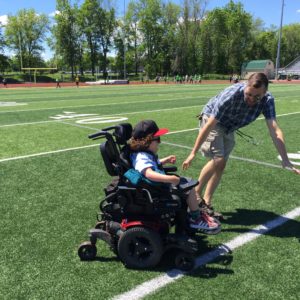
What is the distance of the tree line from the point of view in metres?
80.6

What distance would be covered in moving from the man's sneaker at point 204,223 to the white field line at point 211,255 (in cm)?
23

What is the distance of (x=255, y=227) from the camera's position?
409 cm

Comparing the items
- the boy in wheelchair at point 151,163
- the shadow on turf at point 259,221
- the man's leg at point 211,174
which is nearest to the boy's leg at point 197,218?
the boy in wheelchair at point 151,163

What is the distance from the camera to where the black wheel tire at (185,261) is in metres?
3.16

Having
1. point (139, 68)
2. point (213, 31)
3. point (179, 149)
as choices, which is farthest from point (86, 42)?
point (179, 149)

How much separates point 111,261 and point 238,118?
6.48 ft

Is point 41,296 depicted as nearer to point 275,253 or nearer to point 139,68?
point 275,253

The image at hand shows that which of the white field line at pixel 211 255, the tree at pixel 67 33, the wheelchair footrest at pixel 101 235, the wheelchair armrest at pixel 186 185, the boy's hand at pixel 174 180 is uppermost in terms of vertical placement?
the tree at pixel 67 33

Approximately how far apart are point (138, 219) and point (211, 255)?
0.77 m

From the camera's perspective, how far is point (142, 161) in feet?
10.4

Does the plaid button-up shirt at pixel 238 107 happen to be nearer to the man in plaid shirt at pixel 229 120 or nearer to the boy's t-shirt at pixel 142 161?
the man in plaid shirt at pixel 229 120

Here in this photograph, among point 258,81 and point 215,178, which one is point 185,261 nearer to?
point 215,178

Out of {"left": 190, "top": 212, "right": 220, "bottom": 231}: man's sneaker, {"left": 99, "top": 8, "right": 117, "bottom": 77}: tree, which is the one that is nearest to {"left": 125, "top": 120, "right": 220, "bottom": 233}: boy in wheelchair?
{"left": 190, "top": 212, "right": 220, "bottom": 231}: man's sneaker

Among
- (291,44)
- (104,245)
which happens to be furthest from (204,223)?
(291,44)
